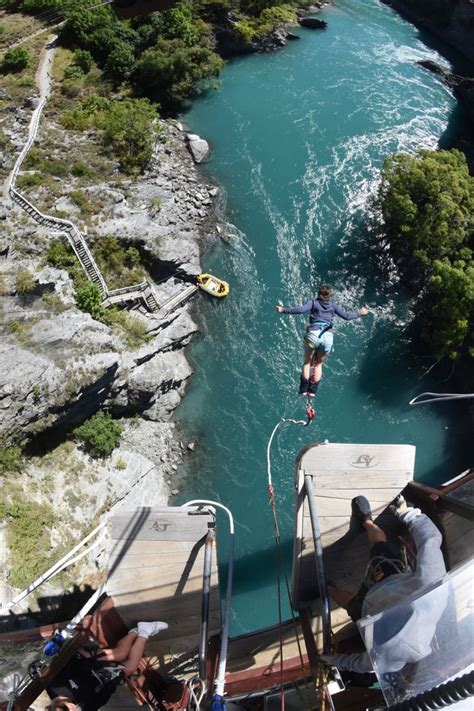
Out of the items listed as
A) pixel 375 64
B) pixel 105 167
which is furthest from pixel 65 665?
pixel 375 64

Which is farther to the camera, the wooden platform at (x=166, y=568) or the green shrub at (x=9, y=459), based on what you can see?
the green shrub at (x=9, y=459)

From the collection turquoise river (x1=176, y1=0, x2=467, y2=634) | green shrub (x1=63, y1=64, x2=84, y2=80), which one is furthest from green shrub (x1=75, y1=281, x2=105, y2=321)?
green shrub (x1=63, y1=64, x2=84, y2=80)

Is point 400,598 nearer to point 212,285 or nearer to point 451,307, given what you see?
point 451,307

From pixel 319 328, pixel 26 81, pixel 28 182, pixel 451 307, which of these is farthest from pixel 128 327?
pixel 26 81

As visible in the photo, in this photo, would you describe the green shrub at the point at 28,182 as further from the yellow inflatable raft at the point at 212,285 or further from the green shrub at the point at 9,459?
the green shrub at the point at 9,459

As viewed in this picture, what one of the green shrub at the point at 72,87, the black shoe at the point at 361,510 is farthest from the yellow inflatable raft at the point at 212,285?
the black shoe at the point at 361,510

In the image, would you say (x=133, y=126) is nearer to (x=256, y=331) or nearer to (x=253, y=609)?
(x=256, y=331)

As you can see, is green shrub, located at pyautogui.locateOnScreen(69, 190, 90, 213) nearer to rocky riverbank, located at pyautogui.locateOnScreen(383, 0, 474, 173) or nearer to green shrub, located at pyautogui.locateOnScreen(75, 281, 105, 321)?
green shrub, located at pyautogui.locateOnScreen(75, 281, 105, 321)
